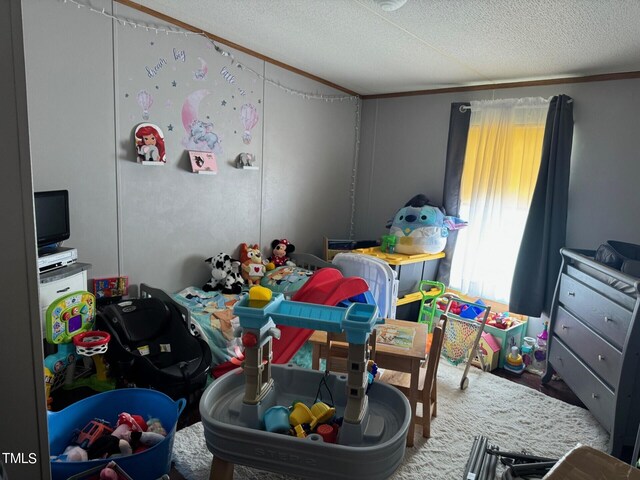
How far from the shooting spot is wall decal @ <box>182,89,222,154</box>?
289cm

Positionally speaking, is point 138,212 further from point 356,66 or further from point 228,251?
point 356,66

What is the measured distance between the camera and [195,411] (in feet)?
7.73

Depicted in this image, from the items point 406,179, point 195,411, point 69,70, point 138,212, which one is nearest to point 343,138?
point 406,179

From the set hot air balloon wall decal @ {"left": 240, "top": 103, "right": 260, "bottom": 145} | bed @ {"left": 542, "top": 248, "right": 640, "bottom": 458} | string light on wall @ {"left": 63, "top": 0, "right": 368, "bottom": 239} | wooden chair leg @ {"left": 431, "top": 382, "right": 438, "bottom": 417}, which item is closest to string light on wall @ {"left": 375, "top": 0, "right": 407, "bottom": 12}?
string light on wall @ {"left": 63, "top": 0, "right": 368, "bottom": 239}

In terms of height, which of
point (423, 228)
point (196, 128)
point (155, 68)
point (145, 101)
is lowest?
point (423, 228)

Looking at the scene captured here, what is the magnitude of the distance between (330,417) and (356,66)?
8.94 feet

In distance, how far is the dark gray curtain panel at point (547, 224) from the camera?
10.4 feet

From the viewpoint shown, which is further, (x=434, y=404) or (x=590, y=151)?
(x=590, y=151)

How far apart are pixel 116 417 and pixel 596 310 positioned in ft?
8.32

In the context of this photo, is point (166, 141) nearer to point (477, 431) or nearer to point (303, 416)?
point (303, 416)

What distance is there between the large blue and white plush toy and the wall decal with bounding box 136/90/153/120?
2237 mm

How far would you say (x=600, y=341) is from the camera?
2.24 metres

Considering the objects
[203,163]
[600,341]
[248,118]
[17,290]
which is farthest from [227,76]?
[600,341]

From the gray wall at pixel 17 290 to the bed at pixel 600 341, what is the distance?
2.34 m
